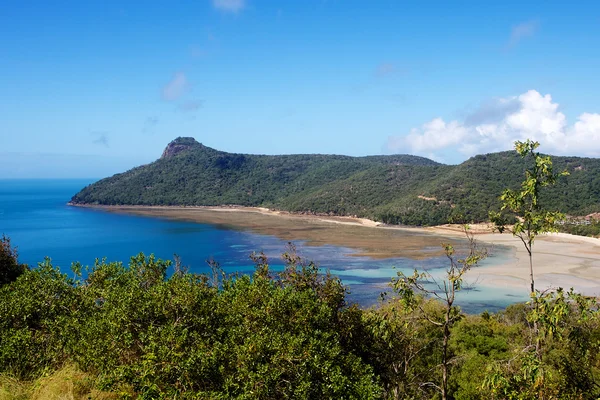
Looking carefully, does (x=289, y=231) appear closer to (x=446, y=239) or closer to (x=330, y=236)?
(x=330, y=236)

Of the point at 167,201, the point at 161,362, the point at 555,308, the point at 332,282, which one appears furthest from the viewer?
the point at 167,201

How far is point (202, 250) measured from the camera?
66.9 meters

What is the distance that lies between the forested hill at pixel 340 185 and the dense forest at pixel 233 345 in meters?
50.8

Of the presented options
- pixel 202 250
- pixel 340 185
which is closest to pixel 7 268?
pixel 202 250

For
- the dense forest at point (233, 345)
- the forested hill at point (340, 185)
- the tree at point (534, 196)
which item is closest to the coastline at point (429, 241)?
the forested hill at point (340, 185)

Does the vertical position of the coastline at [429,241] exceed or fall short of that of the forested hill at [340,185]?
it falls short

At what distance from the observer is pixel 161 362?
763 cm

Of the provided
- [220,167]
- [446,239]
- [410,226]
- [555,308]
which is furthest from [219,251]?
[220,167]

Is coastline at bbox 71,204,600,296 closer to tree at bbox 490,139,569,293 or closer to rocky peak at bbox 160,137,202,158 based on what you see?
tree at bbox 490,139,569,293

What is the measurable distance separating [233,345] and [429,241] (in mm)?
67323

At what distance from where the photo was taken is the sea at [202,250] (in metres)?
43.5

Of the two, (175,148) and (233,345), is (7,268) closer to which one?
(233,345)

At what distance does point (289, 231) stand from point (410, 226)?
2420 centimetres

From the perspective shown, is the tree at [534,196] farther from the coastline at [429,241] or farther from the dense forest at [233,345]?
the coastline at [429,241]
